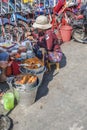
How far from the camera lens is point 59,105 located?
584 centimetres

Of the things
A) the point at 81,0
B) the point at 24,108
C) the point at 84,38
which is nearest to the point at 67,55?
the point at 84,38

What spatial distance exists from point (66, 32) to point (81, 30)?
22.3 inches

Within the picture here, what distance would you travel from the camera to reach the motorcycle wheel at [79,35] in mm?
9773

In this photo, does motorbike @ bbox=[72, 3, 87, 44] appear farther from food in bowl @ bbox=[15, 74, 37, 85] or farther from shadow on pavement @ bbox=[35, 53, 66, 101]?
food in bowl @ bbox=[15, 74, 37, 85]

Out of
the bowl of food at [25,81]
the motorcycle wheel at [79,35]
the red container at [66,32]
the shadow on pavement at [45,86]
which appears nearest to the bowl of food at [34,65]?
the bowl of food at [25,81]

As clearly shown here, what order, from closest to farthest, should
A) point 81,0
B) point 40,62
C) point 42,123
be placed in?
point 42,123
point 40,62
point 81,0

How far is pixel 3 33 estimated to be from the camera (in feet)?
29.6

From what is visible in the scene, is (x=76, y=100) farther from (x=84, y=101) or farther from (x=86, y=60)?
(x=86, y=60)

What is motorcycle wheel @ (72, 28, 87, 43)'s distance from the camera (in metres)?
9.77

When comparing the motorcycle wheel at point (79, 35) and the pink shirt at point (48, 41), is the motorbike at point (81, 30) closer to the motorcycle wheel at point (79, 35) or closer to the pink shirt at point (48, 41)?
the motorcycle wheel at point (79, 35)

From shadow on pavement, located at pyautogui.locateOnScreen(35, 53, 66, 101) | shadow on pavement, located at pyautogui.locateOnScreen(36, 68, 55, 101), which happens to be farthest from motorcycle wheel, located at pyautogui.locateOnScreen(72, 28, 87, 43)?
shadow on pavement, located at pyautogui.locateOnScreen(36, 68, 55, 101)

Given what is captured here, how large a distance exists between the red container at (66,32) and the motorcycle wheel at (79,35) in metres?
0.20

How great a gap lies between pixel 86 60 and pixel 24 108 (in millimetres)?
3220

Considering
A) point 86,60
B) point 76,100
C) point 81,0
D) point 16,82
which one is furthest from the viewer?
point 81,0
